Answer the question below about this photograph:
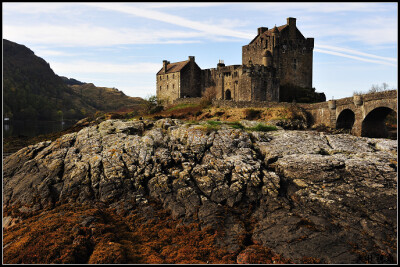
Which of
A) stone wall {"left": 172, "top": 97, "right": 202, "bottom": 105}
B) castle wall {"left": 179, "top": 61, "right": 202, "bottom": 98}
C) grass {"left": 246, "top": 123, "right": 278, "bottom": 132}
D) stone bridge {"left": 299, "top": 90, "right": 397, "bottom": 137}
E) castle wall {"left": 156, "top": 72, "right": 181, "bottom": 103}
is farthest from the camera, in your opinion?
castle wall {"left": 156, "top": 72, "right": 181, "bottom": 103}

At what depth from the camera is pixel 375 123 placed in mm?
35219

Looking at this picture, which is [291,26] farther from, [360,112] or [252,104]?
[360,112]

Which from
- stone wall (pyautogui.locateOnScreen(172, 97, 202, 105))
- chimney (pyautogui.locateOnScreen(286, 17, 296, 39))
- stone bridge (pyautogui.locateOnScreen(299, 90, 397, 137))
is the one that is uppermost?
chimney (pyautogui.locateOnScreen(286, 17, 296, 39))

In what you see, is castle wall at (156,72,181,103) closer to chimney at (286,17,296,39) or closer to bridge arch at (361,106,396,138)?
chimney at (286,17,296,39)

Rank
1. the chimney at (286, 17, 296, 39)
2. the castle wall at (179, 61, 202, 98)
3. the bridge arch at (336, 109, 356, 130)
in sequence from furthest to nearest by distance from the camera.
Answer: the castle wall at (179, 61, 202, 98)
the chimney at (286, 17, 296, 39)
the bridge arch at (336, 109, 356, 130)

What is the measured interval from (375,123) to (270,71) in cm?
1991

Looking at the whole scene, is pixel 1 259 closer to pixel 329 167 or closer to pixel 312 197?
pixel 312 197

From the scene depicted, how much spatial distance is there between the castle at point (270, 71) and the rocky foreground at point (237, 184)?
81.6 feet

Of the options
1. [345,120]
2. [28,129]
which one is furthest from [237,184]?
[28,129]

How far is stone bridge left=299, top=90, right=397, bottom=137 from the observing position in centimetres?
3088

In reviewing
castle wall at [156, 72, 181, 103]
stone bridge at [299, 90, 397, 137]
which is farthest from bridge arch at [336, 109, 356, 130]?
castle wall at [156, 72, 181, 103]

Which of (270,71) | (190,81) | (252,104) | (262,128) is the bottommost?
(262,128)

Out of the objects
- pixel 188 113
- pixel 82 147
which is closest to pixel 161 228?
pixel 82 147

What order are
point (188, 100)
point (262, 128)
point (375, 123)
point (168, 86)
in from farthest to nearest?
point (168, 86), point (188, 100), point (375, 123), point (262, 128)
